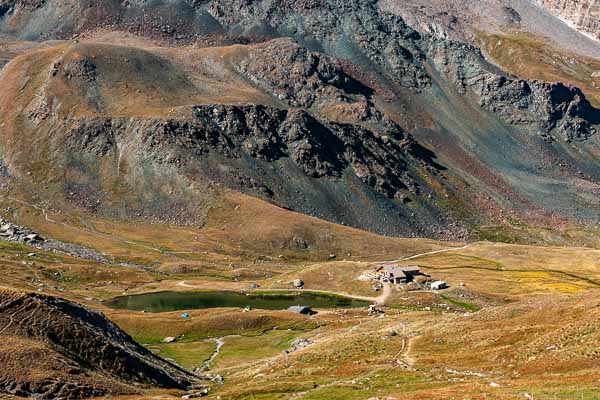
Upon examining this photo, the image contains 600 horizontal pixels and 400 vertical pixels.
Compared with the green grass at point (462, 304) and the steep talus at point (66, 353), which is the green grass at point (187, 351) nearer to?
the steep talus at point (66, 353)

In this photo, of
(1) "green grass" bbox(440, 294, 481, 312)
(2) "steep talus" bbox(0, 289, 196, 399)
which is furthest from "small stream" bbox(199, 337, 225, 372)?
(1) "green grass" bbox(440, 294, 481, 312)

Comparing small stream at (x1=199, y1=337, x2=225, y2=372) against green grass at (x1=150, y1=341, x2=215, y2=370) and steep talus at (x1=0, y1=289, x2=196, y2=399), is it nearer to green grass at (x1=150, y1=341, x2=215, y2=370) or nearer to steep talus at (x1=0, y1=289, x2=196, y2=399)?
green grass at (x1=150, y1=341, x2=215, y2=370)

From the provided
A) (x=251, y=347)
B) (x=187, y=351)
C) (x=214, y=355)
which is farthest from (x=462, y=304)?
(x=187, y=351)

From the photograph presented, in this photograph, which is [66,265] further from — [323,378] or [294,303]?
[323,378]

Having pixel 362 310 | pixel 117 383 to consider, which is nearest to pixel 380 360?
pixel 117 383

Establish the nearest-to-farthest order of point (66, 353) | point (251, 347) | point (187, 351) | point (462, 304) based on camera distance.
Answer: point (66, 353)
point (187, 351)
point (251, 347)
point (462, 304)

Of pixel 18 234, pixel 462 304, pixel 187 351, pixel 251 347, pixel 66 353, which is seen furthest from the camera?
pixel 18 234

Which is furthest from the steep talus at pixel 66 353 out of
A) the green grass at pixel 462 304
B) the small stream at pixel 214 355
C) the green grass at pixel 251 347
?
the green grass at pixel 462 304

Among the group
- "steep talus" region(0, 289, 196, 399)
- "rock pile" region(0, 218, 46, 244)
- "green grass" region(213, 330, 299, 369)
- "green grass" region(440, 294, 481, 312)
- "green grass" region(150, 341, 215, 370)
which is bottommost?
"rock pile" region(0, 218, 46, 244)

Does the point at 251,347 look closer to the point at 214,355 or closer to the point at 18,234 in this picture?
the point at 214,355
